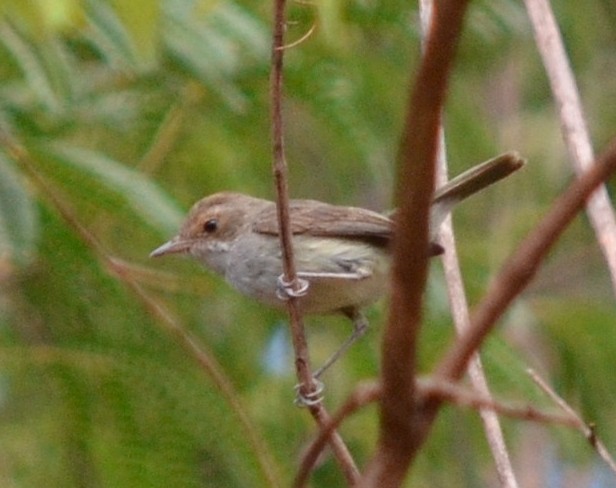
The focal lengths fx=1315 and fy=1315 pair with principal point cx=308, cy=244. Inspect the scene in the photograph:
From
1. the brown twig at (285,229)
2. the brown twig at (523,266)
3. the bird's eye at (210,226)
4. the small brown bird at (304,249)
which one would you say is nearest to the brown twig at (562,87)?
the brown twig at (285,229)

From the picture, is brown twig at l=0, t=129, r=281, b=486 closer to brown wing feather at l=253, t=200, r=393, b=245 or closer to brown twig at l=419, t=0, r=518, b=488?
brown twig at l=419, t=0, r=518, b=488

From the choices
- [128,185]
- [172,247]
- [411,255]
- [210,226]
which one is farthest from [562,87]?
[210,226]

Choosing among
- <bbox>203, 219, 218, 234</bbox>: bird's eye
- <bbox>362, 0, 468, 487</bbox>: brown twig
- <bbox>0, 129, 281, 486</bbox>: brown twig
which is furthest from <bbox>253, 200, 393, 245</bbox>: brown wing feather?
<bbox>362, 0, 468, 487</bbox>: brown twig

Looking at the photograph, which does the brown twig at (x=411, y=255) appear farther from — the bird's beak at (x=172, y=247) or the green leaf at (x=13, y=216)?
the bird's beak at (x=172, y=247)

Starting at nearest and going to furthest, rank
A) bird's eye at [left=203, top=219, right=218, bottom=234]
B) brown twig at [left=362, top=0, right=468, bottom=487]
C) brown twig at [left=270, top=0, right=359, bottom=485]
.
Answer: brown twig at [left=362, top=0, right=468, bottom=487] < brown twig at [left=270, top=0, right=359, bottom=485] < bird's eye at [left=203, top=219, right=218, bottom=234]

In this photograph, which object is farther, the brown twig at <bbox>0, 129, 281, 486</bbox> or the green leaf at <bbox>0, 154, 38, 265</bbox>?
the green leaf at <bbox>0, 154, 38, 265</bbox>

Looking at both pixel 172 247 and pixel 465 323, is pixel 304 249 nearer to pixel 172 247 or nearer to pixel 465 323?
pixel 172 247
